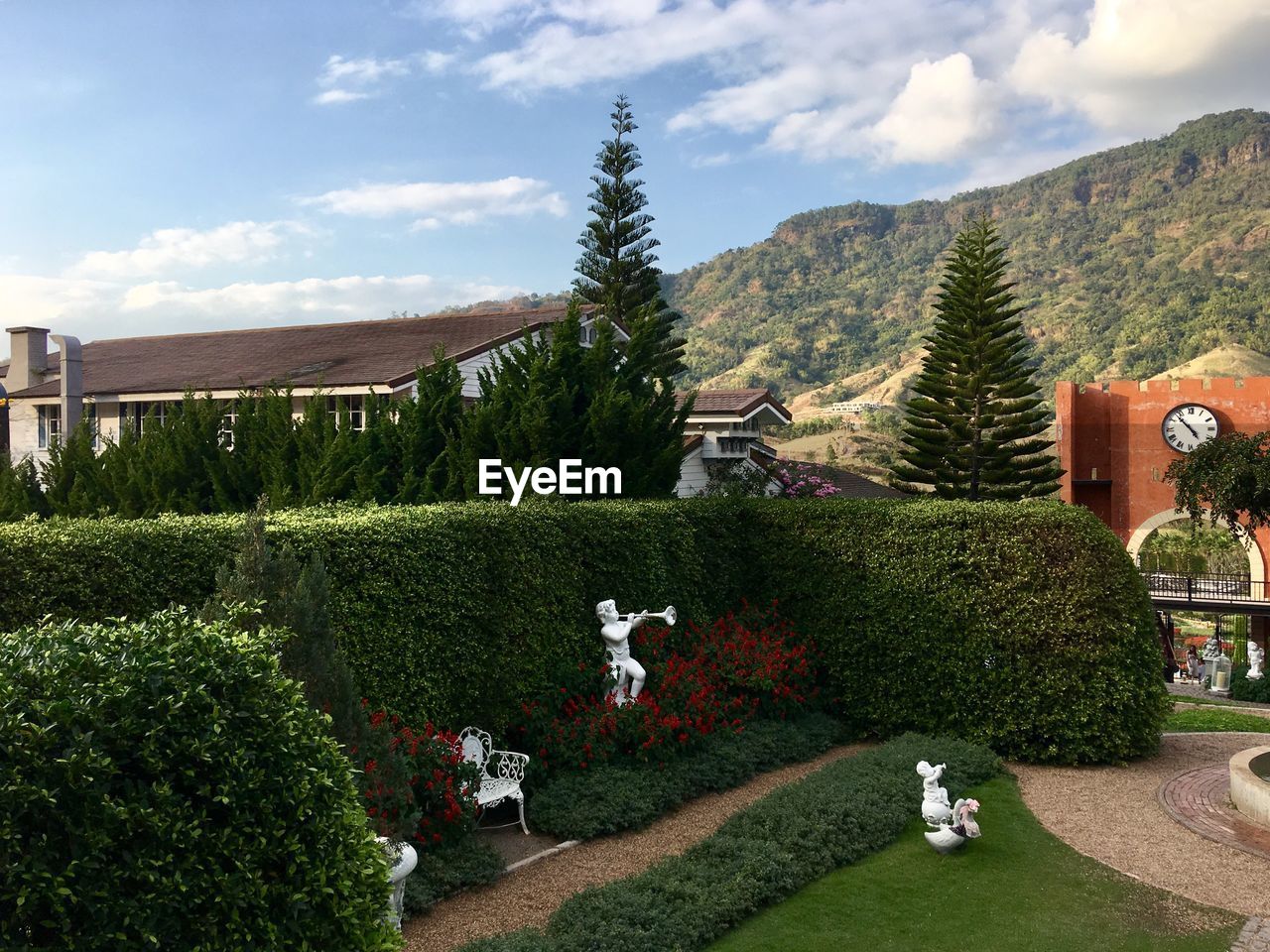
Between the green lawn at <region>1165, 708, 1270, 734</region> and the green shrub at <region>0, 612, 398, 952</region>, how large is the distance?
423 inches

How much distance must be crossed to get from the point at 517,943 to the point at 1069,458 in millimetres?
28903

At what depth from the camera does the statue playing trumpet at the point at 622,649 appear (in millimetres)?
9234

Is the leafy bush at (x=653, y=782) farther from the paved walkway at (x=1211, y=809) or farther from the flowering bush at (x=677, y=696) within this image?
the paved walkway at (x=1211, y=809)

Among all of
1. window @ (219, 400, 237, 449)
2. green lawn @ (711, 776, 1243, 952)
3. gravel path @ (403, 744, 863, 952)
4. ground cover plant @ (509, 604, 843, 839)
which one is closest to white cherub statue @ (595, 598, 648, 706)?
ground cover plant @ (509, 604, 843, 839)

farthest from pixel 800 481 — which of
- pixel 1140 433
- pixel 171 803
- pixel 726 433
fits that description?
pixel 171 803

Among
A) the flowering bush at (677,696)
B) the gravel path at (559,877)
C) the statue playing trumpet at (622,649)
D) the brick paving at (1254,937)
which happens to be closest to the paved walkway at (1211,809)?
the brick paving at (1254,937)

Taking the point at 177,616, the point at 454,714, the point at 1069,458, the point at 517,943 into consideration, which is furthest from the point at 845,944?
the point at 1069,458

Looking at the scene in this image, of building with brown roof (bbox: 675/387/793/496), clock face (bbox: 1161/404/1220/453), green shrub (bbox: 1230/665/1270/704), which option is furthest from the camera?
clock face (bbox: 1161/404/1220/453)

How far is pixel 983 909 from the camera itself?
643 centimetres

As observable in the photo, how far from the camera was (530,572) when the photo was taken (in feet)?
29.5

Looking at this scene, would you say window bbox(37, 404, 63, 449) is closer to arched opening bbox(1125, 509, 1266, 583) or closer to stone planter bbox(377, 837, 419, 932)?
stone planter bbox(377, 837, 419, 932)

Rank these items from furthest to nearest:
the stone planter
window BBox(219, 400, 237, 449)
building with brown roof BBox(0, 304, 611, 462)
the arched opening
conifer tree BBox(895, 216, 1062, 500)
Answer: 1. the arched opening
2. conifer tree BBox(895, 216, 1062, 500)
3. building with brown roof BBox(0, 304, 611, 462)
4. window BBox(219, 400, 237, 449)
5. the stone planter
